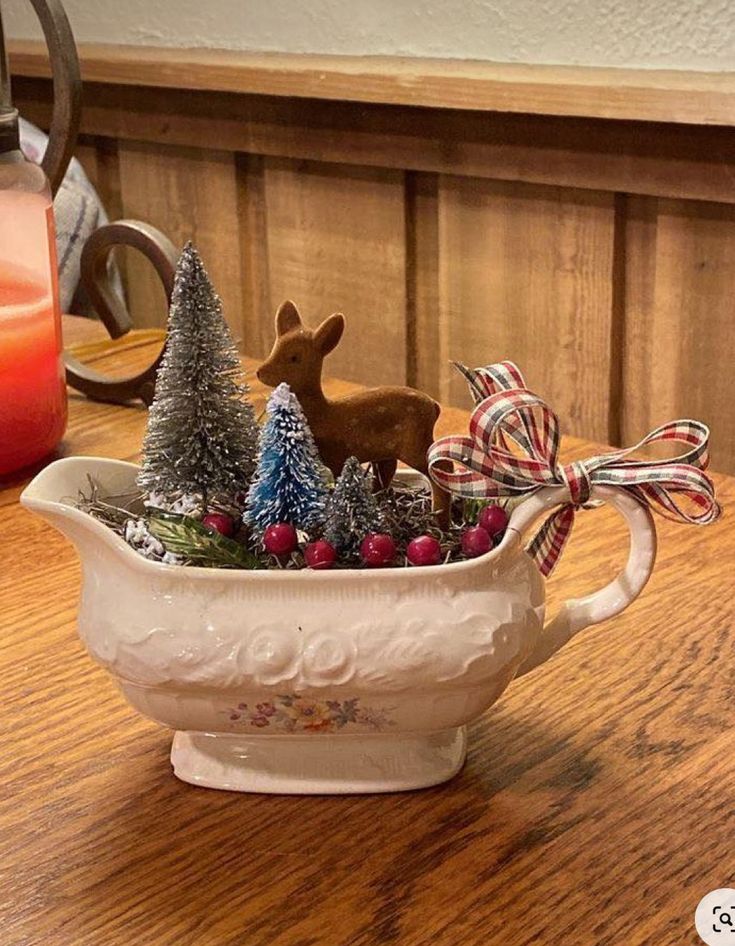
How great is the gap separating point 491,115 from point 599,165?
16 centimetres

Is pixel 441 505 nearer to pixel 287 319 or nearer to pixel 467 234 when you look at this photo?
pixel 287 319

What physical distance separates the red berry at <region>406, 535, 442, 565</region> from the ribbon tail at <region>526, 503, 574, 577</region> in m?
0.06

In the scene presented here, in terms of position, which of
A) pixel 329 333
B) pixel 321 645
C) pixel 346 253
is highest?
pixel 329 333

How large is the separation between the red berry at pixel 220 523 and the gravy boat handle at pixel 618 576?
0.44 ft

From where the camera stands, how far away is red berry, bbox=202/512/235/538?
0.68 m

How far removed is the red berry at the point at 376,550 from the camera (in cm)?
65

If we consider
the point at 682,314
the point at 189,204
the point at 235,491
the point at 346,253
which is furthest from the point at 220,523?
the point at 189,204

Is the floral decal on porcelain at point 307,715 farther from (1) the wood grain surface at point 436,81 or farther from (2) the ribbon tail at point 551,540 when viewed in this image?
(1) the wood grain surface at point 436,81

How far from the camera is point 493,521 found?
2.22ft

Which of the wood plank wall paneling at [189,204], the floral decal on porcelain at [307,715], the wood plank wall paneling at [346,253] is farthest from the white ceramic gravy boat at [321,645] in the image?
the wood plank wall paneling at [189,204]

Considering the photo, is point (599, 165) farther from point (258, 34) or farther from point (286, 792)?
point (286, 792)

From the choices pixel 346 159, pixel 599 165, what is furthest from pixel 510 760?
pixel 346 159

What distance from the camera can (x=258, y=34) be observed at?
6.51 ft

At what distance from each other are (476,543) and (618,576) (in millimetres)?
80
